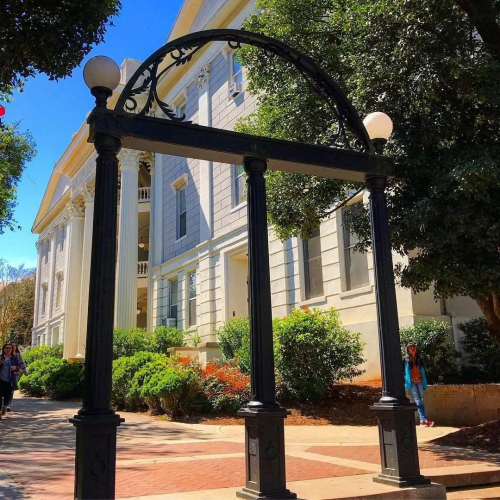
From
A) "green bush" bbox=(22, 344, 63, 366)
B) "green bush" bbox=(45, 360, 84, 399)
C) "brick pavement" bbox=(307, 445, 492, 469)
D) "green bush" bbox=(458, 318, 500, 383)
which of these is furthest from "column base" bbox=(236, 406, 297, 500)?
"green bush" bbox=(22, 344, 63, 366)

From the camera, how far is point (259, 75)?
11742 mm

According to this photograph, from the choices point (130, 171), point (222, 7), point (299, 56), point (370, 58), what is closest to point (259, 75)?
point (370, 58)

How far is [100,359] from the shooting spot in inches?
183

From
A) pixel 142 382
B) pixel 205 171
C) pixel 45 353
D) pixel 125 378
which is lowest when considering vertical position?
pixel 142 382

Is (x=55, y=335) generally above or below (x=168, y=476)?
above

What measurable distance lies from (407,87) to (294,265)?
10.9 m

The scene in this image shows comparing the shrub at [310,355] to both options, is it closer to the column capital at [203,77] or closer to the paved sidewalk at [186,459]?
the paved sidewalk at [186,459]

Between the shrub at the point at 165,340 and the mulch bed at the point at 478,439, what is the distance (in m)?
14.9

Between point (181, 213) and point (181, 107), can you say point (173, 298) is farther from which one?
point (181, 107)

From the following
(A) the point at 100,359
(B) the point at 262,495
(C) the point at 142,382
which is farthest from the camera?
(C) the point at 142,382

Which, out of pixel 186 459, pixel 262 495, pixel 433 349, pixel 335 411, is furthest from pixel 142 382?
pixel 262 495

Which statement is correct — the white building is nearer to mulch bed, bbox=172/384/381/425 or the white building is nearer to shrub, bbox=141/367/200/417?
mulch bed, bbox=172/384/381/425

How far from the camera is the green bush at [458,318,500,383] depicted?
13.4m

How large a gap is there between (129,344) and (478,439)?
1555cm
